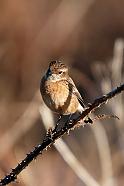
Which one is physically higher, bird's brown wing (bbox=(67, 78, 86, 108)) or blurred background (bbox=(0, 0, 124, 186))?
bird's brown wing (bbox=(67, 78, 86, 108))

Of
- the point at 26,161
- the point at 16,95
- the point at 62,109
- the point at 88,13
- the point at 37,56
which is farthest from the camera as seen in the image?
the point at 88,13

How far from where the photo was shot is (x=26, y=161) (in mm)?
2910

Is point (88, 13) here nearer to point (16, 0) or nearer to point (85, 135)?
point (16, 0)

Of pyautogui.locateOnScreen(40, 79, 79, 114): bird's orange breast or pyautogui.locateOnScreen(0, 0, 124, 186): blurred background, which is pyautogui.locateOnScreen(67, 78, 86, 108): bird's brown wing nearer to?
pyautogui.locateOnScreen(40, 79, 79, 114): bird's orange breast

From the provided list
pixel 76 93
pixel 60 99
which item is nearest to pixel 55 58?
pixel 76 93

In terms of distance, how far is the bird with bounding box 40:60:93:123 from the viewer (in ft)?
13.2

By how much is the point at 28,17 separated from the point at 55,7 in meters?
0.60

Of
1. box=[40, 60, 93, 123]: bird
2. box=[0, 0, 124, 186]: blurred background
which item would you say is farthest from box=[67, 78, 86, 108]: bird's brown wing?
box=[0, 0, 124, 186]: blurred background

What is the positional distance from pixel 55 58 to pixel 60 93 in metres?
7.52

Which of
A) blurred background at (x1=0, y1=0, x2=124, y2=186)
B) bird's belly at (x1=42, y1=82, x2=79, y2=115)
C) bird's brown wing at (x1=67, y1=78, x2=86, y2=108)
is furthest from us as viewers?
blurred background at (x1=0, y1=0, x2=124, y2=186)

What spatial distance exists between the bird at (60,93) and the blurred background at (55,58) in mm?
3668

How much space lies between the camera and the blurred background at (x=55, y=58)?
9000 mm

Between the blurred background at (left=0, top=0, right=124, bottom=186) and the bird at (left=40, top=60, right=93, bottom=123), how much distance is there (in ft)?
12.0

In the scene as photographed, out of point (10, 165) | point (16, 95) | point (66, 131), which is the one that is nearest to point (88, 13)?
point (16, 95)
